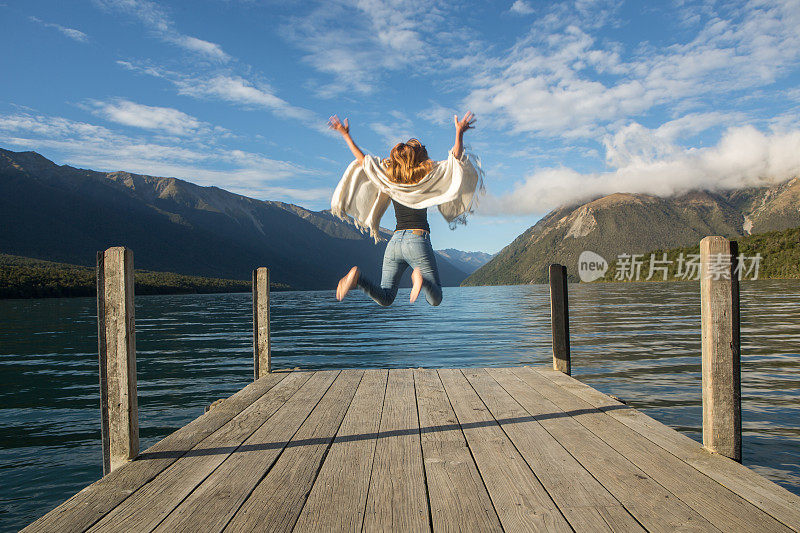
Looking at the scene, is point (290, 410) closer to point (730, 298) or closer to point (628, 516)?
point (628, 516)

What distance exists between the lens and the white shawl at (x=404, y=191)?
16.1 feet

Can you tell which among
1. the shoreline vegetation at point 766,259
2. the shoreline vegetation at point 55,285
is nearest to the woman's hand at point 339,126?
the shoreline vegetation at point 55,285

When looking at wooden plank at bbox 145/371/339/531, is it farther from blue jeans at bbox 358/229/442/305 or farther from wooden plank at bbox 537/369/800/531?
wooden plank at bbox 537/369/800/531

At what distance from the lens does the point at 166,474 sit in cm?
341

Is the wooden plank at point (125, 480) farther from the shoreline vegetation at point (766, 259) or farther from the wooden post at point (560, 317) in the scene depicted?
the shoreline vegetation at point (766, 259)

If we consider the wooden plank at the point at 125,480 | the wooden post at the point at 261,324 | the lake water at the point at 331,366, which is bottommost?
the lake water at the point at 331,366

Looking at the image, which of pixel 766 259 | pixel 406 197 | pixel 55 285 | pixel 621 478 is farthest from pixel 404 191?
pixel 766 259

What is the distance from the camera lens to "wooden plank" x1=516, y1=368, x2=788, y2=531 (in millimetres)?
2572

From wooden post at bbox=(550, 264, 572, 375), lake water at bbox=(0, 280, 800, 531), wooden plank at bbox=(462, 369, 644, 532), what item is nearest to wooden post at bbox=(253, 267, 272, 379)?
lake water at bbox=(0, 280, 800, 531)

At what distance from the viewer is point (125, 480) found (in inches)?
131

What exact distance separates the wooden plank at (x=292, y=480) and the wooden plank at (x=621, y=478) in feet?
5.24

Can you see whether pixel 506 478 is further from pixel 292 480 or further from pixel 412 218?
pixel 412 218

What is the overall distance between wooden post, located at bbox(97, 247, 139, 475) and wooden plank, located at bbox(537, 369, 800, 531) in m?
4.05

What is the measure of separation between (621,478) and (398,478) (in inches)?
55.3
